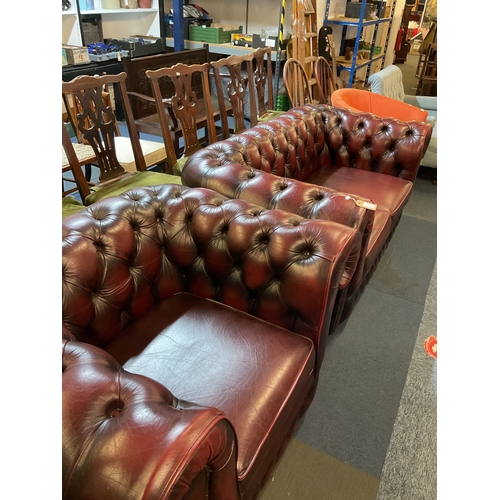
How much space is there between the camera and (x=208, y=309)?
1.25m

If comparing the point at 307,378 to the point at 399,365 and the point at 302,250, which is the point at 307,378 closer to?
the point at 302,250

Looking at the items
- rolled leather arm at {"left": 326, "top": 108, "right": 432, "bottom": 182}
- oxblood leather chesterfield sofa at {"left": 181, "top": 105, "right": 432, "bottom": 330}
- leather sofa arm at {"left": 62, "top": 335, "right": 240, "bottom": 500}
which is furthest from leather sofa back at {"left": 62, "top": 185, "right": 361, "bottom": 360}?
rolled leather arm at {"left": 326, "top": 108, "right": 432, "bottom": 182}

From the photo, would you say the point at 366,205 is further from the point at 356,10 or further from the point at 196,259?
the point at 356,10

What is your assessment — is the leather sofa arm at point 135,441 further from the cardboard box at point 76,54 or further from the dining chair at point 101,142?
the cardboard box at point 76,54

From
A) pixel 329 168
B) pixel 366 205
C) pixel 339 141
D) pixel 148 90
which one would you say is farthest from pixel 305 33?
pixel 366 205

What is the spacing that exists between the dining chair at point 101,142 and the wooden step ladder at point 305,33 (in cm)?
251

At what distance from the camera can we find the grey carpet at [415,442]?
4.07 ft

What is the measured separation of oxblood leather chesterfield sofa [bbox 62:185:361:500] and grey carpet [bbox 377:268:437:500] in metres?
0.36

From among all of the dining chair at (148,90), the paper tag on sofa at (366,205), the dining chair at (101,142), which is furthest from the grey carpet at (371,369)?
the dining chair at (148,90)

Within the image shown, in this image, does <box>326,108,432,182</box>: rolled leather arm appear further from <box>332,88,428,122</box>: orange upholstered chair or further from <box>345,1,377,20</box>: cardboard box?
<box>345,1,377,20</box>: cardboard box
